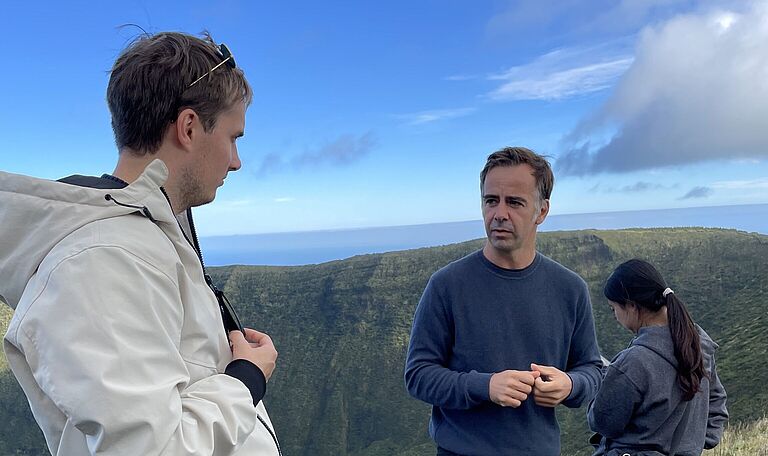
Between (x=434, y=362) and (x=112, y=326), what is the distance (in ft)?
6.46

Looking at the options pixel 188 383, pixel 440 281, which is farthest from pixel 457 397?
pixel 188 383

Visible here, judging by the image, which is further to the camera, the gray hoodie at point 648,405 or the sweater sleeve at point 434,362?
the gray hoodie at point 648,405

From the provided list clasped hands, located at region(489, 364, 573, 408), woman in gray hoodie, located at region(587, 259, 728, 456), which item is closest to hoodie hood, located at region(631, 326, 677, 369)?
woman in gray hoodie, located at region(587, 259, 728, 456)

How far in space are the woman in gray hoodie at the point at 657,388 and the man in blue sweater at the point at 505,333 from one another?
343 mm

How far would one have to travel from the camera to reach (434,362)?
3.08 metres

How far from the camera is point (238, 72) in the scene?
1.90 metres

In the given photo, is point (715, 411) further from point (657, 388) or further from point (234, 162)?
point (234, 162)

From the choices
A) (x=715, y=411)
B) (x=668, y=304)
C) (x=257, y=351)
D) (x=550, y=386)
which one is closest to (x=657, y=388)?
(x=668, y=304)

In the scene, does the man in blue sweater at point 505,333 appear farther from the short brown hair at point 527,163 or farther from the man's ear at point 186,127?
the man's ear at point 186,127

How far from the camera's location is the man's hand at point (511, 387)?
2678 mm

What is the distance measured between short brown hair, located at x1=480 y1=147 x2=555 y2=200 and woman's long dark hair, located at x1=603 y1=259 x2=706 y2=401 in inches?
31.6

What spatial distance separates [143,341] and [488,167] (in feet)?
7.43

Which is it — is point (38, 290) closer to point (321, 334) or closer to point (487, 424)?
point (487, 424)

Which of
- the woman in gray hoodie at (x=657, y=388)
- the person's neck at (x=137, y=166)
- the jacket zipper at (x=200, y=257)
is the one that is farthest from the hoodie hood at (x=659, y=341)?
the person's neck at (x=137, y=166)
